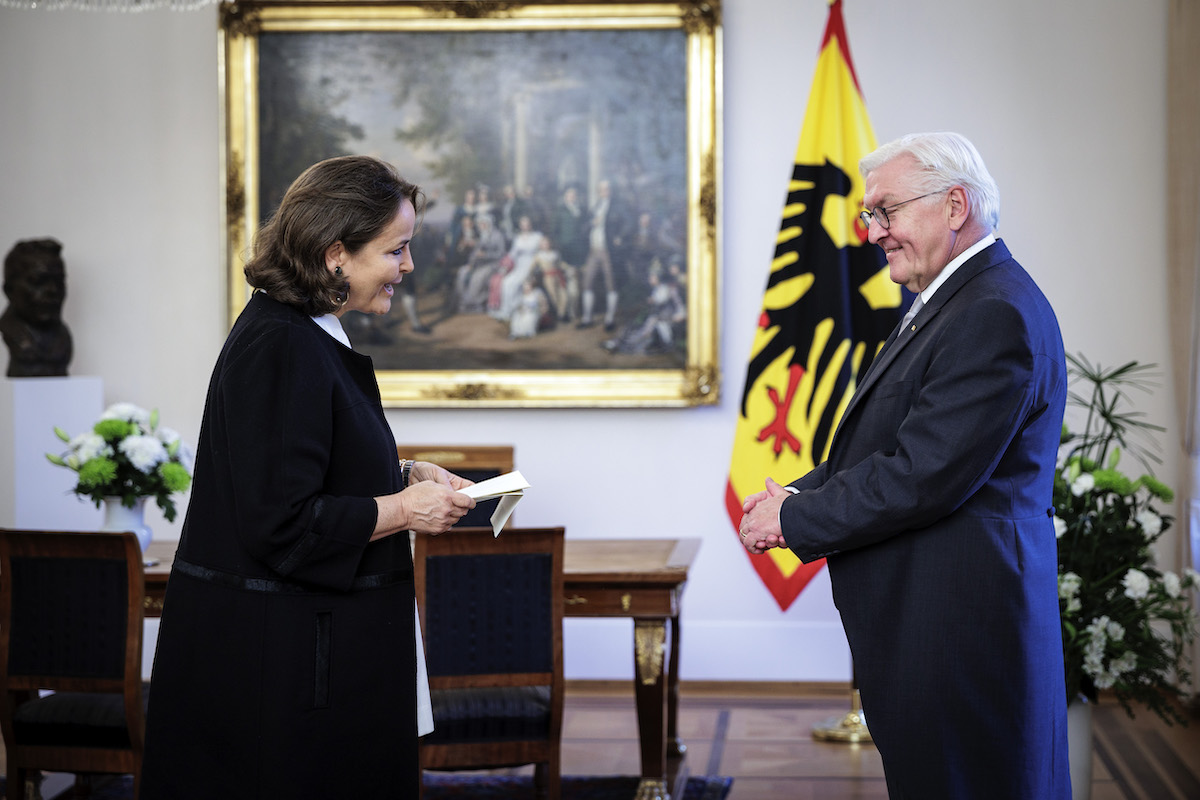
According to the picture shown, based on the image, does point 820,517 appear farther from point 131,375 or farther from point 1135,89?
point 131,375

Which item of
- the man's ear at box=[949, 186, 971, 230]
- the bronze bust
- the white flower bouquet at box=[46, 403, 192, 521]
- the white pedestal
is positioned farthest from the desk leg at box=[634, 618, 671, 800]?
the bronze bust

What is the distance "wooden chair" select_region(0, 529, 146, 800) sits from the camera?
343 cm

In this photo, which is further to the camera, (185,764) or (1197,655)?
(1197,655)

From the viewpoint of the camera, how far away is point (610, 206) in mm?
5809

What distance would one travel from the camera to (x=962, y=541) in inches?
84.3

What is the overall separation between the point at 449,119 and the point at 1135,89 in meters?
3.25

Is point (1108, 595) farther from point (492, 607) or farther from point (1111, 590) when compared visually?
point (492, 607)

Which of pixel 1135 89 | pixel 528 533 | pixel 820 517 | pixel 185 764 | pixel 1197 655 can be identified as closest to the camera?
pixel 185 764

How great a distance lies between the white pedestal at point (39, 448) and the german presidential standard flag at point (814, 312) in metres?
2.97

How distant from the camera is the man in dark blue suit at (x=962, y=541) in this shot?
2.10 metres

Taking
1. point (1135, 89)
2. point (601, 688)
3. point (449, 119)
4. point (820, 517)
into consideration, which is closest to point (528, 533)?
point (820, 517)

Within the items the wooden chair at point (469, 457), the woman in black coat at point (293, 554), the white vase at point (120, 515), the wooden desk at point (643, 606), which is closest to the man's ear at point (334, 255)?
the woman in black coat at point (293, 554)

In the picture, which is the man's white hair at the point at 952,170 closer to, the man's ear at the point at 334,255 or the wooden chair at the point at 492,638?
the man's ear at the point at 334,255

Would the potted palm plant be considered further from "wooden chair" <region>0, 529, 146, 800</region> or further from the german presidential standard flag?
"wooden chair" <region>0, 529, 146, 800</region>
